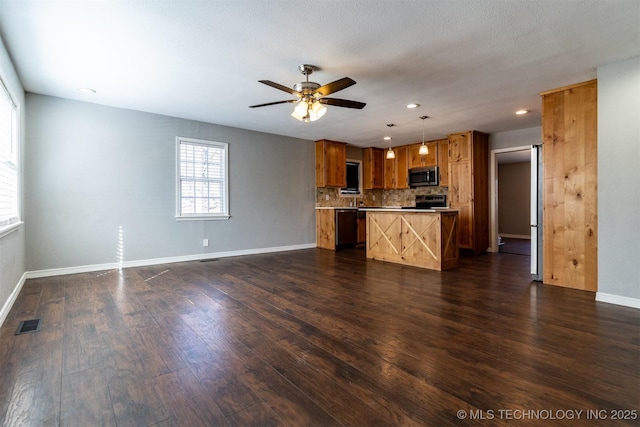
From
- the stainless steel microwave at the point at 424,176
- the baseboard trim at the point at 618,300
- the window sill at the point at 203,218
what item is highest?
the stainless steel microwave at the point at 424,176

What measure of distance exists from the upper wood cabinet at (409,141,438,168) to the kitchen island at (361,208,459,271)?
104 inches

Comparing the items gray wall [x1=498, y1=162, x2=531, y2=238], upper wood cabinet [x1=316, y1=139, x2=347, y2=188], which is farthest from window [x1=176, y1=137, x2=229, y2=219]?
gray wall [x1=498, y1=162, x2=531, y2=238]

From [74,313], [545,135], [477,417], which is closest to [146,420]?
[477,417]

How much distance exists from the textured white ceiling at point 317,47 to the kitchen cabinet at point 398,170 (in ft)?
10.6

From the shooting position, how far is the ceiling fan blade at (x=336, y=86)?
2.95 meters

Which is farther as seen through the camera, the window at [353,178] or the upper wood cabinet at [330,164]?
the window at [353,178]

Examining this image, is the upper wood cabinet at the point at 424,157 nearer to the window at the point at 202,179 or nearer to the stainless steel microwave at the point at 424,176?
the stainless steel microwave at the point at 424,176

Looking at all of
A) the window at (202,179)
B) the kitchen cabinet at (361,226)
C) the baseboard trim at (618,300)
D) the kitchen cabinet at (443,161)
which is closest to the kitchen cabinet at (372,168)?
the kitchen cabinet at (361,226)

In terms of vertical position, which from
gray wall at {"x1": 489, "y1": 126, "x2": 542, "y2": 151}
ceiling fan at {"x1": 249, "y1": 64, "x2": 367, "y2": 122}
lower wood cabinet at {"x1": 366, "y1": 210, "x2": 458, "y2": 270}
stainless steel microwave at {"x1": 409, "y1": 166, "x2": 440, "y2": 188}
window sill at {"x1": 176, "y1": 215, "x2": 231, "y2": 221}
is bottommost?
lower wood cabinet at {"x1": 366, "y1": 210, "x2": 458, "y2": 270}

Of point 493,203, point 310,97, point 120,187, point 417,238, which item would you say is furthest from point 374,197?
point 120,187

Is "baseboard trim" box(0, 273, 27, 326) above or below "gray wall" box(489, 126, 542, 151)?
below

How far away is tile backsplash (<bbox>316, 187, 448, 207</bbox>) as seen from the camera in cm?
758

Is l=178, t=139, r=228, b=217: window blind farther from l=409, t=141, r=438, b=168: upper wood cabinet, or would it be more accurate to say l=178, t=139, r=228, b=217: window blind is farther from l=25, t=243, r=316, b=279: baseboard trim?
l=409, t=141, r=438, b=168: upper wood cabinet

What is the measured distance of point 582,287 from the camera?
12.0 feet
